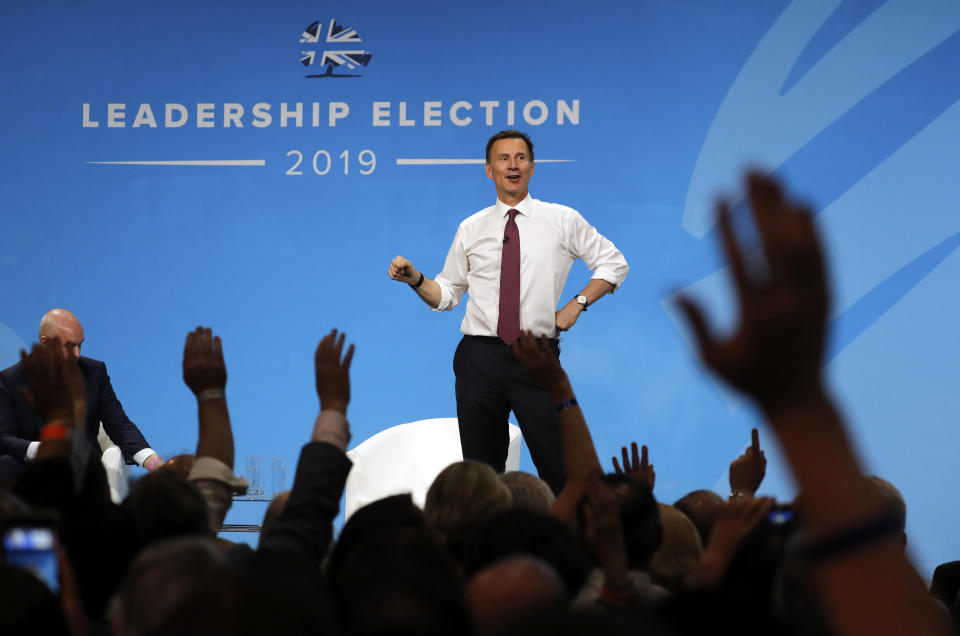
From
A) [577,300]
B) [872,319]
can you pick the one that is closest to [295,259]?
[577,300]

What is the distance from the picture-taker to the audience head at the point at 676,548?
1782 mm

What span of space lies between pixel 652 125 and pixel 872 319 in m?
1.35

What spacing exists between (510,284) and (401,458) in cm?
92

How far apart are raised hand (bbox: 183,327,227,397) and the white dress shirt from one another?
1720 mm

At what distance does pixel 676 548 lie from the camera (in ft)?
5.98

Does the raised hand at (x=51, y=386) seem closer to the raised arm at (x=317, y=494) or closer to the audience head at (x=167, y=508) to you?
Answer: the audience head at (x=167, y=508)

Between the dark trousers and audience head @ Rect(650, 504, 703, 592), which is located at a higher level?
the dark trousers

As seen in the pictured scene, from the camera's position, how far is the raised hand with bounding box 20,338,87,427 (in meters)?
1.69

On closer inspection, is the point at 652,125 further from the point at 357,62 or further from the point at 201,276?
the point at 201,276

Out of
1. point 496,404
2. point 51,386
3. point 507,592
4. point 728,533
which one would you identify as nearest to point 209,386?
point 51,386

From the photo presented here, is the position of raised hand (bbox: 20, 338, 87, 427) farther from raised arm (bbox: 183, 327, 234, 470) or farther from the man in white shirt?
the man in white shirt

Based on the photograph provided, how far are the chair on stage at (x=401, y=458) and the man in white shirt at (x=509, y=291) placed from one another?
601mm

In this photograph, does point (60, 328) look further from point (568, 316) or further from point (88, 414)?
point (568, 316)

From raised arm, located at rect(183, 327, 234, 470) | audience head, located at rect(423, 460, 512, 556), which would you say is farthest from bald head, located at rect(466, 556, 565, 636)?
raised arm, located at rect(183, 327, 234, 470)
